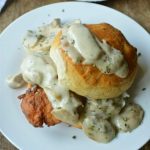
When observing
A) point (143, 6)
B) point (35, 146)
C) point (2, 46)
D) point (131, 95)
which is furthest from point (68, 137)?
point (143, 6)

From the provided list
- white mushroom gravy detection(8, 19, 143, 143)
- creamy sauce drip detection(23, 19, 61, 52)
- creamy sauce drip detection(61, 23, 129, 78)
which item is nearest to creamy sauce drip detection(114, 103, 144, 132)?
white mushroom gravy detection(8, 19, 143, 143)

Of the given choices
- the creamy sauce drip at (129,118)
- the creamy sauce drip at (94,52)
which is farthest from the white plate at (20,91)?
the creamy sauce drip at (94,52)

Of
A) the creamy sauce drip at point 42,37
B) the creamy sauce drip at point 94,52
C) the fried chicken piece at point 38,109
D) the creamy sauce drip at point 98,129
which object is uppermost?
the creamy sauce drip at point 94,52

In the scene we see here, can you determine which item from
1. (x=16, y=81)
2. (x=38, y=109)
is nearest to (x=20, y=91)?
(x=16, y=81)

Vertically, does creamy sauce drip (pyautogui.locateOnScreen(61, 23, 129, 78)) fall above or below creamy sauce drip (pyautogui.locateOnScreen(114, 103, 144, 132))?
above

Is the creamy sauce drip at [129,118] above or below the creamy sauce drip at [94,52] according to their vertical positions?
below

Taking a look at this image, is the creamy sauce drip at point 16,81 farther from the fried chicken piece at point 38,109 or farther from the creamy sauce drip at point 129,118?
the creamy sauce drip at point 129,118

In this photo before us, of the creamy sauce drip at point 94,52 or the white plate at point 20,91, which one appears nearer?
the creamy sauce drip at point 94,52

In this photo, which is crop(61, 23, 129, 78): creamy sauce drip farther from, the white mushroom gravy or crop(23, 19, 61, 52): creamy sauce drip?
crop(23, 19, 61, 52): creamy sauce drip

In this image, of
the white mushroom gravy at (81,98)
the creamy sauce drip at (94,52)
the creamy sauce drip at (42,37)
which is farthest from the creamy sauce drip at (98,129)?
the creamy sauce drip at (42,37)
